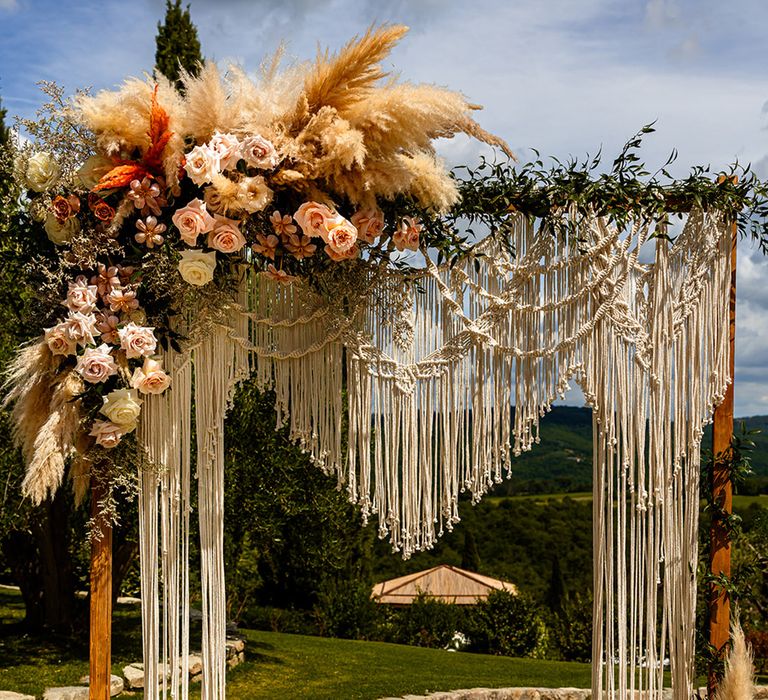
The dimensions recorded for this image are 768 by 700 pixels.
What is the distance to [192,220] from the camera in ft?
9.08

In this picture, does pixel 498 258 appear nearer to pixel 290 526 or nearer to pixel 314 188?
pixel 314 188

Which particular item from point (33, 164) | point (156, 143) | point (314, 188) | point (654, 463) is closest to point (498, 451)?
point (654, 463)

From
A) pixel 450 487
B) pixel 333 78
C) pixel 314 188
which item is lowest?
pixel 450 487

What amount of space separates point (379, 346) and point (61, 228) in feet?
3.80

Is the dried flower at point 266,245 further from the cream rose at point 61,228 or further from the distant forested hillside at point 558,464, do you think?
the distant forested hillside at point 558,464

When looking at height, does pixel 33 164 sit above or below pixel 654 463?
above

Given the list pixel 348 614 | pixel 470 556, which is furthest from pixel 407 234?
pixel 470 556

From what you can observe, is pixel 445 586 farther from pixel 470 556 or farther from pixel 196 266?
pixel 196 266

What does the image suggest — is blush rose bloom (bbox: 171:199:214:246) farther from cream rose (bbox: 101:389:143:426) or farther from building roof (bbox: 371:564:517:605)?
building roof (bbox: 371:564:517:605)

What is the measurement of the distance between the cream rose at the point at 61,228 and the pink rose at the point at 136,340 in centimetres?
40

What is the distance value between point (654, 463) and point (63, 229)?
2204 mm

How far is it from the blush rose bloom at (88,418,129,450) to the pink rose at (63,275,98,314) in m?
0.38

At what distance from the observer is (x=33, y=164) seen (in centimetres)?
300

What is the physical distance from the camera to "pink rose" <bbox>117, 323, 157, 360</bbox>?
113 inches
